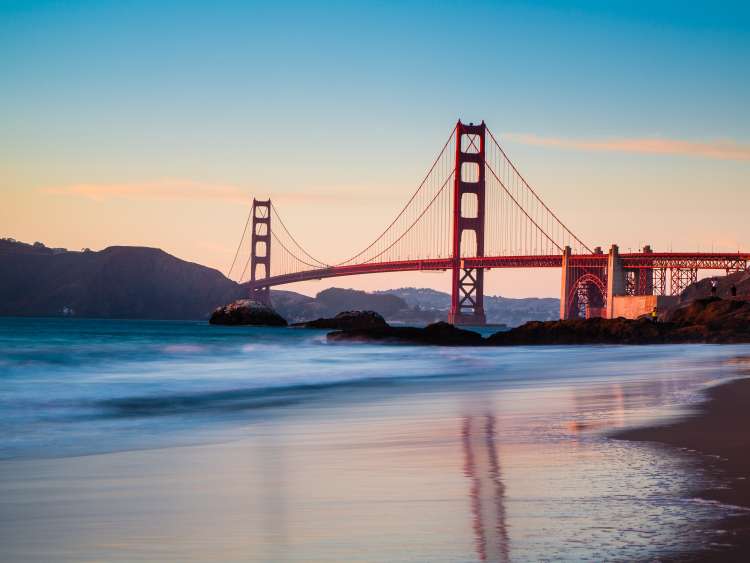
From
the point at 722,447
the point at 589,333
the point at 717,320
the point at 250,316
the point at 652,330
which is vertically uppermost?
the point at 250,316

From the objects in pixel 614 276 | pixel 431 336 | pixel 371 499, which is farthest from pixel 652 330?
pixel 371 499

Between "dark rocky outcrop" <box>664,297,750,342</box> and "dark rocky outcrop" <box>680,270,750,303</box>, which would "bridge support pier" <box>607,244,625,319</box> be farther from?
"dark rocky outcrop" <box>664,297,750,342</box>

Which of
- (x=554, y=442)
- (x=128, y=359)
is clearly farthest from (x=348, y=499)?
(x=128, y=359)

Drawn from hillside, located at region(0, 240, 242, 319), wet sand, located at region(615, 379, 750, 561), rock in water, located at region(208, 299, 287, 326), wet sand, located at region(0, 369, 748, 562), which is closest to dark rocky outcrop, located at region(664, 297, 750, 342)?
wet sand, located at region(615, 379, 750, 561)

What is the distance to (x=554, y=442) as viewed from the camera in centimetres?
805

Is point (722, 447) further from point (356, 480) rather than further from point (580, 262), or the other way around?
point (580, 262)

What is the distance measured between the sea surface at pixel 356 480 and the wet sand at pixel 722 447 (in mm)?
138

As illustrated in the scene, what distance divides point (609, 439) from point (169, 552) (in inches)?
183

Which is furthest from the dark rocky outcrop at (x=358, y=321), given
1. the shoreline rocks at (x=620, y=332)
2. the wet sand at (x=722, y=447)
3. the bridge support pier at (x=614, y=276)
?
the wet sand at (x=722, y=447)

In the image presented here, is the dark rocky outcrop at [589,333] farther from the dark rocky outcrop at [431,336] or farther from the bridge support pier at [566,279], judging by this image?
the bridge support pier at [566,279]

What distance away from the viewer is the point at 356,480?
21.3 ft

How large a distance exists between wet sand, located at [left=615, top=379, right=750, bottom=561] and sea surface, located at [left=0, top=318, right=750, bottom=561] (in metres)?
0.14

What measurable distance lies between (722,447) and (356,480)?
2.88 metres

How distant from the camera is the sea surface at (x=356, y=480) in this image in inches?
179
